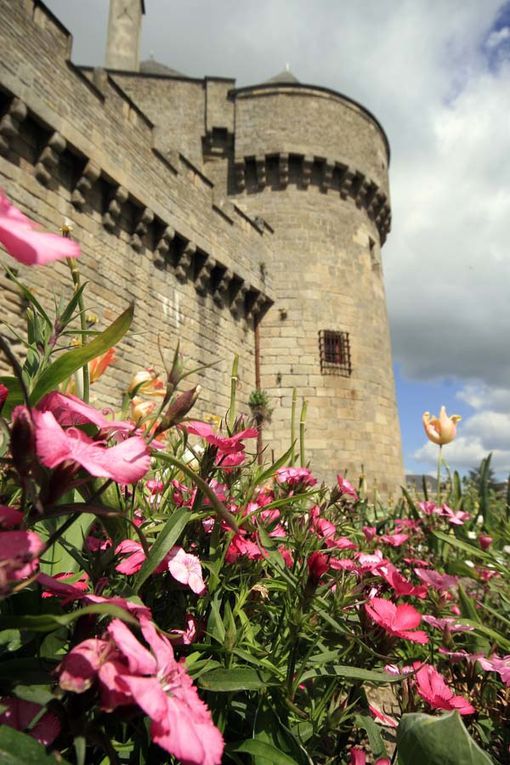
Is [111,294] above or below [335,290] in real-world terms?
below

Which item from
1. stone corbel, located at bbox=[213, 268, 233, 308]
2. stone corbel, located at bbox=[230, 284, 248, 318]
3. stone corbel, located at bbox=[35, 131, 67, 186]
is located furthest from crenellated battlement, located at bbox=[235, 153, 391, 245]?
stone corbel, located at bbox=[35, 131, 67, 186]

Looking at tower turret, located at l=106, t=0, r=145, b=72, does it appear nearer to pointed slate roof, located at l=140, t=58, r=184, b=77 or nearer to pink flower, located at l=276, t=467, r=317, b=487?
pointed slate roof, located at l=140, t=58, r=184, b=77

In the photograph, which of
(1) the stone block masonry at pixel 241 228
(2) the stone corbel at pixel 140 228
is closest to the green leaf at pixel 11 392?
(1) the stone block masonry at pixel 241 228

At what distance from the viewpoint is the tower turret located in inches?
579

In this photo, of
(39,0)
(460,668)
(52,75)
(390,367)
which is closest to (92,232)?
(52,75)

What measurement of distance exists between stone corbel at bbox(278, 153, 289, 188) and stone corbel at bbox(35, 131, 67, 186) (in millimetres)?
7249

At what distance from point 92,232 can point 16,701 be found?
28.4ft

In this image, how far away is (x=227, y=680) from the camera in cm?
75

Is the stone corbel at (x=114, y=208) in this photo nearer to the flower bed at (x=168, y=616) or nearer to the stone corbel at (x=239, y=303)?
the stone corbel at (x=239, y=303)

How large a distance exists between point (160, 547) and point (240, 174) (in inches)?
563

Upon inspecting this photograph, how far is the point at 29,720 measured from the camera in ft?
1.81

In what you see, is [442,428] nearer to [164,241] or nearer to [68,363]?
[68,363]

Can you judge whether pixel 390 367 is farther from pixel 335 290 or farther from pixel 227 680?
pixel 227 680

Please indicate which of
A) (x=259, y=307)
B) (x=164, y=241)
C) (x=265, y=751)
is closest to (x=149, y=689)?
(x=265, y=751)
